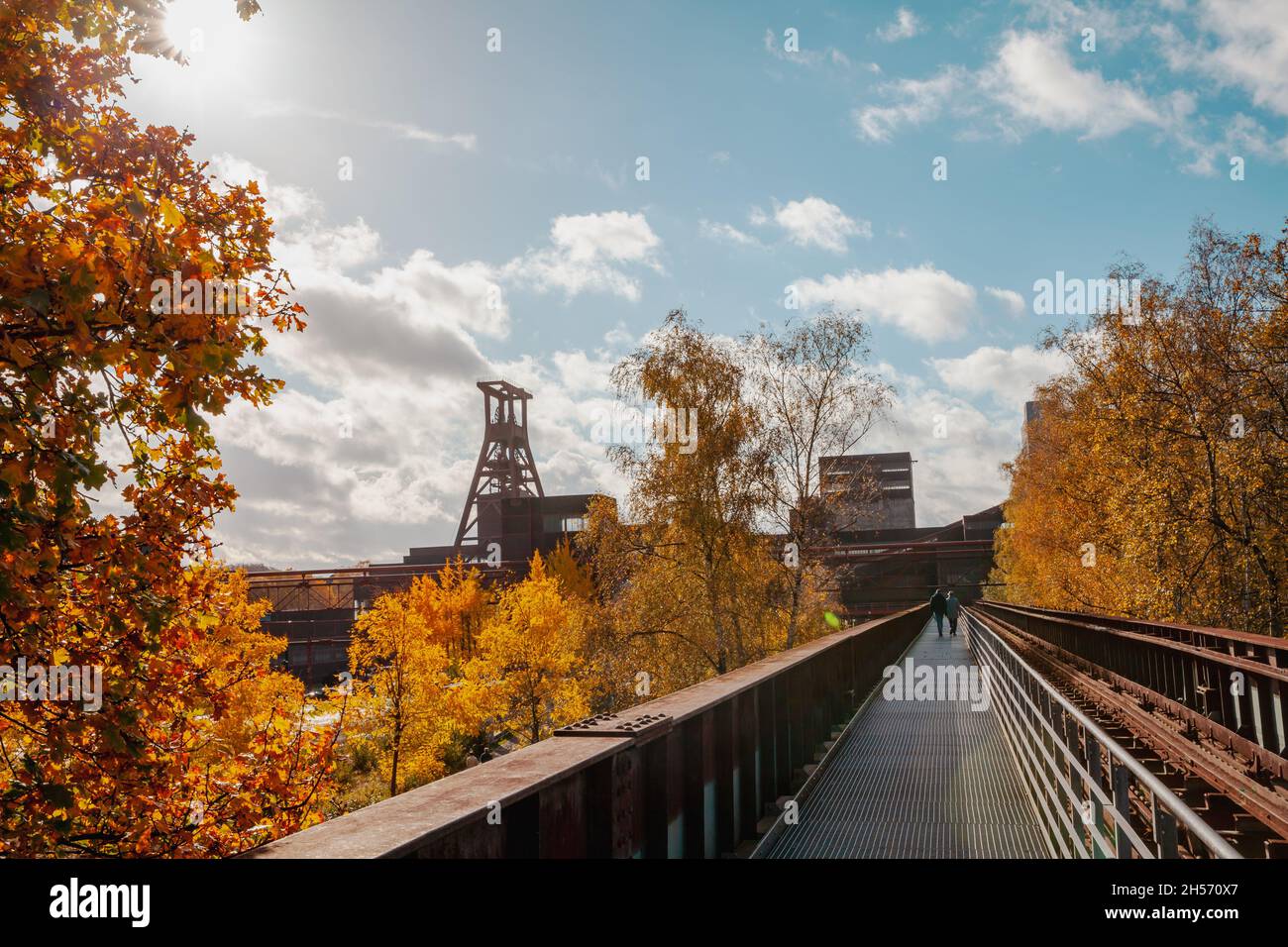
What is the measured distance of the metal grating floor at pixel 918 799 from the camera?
7363mm

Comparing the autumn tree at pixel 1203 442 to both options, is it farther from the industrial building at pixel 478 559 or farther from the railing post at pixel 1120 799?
the industrial building at pixel 478 559

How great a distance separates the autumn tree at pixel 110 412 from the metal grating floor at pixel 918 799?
4967mm

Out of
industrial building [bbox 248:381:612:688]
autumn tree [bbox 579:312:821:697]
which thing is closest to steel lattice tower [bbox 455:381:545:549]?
industrial building [bbox 248:381:612:688]

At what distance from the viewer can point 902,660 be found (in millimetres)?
27156

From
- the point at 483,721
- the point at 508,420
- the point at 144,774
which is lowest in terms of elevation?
the point at 483,721

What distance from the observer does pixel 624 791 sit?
457 centimetres

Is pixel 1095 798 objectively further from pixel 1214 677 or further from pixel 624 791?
pixel 1214 677

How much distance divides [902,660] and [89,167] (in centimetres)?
2443

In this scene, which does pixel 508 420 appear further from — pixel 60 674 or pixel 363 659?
pixel 60 674

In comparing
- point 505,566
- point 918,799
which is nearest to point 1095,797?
point 918,799
